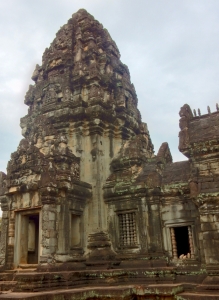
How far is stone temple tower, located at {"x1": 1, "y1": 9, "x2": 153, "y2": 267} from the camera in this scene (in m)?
11.7

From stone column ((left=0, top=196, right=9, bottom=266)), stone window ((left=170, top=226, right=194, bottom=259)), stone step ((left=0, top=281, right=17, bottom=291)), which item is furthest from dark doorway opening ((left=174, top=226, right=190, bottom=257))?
stone column ((left=0, top=196, right=9, bottom=266))

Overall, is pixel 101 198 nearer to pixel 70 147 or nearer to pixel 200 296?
pixel 70 147

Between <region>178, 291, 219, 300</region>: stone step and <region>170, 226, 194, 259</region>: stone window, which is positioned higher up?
<region>170, 226, 194, 259</region>: stone window

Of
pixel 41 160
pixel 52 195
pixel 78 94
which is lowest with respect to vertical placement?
pixel 52 195

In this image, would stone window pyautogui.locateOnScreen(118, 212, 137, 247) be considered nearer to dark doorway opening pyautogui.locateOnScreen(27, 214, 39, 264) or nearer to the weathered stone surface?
the weathered stone surface

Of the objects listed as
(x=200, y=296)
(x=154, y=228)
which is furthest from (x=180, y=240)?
(x=200, y=296)

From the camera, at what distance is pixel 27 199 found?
479 inches

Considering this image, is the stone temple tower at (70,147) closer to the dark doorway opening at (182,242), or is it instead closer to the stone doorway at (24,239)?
the stone doorway at (24,239)

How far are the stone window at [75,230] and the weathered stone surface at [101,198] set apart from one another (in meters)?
0.04

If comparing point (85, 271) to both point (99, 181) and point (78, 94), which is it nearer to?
point (99, 181)

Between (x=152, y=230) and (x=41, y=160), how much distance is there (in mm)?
4976

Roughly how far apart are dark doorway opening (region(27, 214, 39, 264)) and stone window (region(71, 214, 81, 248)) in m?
2.15

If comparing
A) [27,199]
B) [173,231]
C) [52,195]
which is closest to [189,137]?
[173,231]

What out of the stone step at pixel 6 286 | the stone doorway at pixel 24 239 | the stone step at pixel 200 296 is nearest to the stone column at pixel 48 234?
the stone doorway at pixel 24 239
